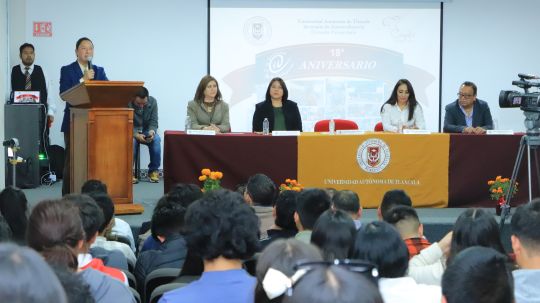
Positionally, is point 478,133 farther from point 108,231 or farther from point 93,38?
point 93,38

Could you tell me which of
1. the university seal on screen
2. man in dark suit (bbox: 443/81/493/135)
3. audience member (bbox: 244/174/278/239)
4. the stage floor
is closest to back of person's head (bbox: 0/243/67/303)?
audience member (bbox: 244/174/278/239)

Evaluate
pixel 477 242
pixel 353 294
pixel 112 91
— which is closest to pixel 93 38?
pixel 112 91

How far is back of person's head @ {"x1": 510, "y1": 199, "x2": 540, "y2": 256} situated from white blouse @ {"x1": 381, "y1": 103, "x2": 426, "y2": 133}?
4469mm

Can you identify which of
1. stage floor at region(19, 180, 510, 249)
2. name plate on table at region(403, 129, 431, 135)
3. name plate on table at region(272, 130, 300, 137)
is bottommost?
stage floor at region(19, 180, 510, 249)

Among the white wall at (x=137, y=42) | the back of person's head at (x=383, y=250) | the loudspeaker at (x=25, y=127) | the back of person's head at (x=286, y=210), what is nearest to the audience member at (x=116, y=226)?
the back of person's head at (x=286, y=210)

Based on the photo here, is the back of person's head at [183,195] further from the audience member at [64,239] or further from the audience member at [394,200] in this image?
the audience member at [64,239]

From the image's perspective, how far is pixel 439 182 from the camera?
6680 millimetres

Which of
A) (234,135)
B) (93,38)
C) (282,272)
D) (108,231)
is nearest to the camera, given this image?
(282,272)

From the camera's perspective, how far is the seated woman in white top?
23.3 ft

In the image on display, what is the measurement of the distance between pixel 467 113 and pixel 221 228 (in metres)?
5.34

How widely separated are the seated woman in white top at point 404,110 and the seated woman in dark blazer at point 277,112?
2.61ft

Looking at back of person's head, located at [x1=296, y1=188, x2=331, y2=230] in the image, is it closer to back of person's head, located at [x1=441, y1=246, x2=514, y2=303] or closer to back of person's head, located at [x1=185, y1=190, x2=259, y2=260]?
back of person's head, located at [x1=185, y1=190, x2=259, y2=260]

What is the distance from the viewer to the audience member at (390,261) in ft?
7.10

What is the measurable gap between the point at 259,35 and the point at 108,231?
581 cm
